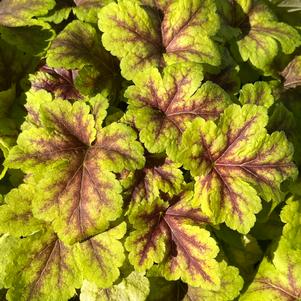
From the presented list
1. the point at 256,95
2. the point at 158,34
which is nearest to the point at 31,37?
the point at 158,34

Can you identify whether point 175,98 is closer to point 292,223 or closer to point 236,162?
point 236,162

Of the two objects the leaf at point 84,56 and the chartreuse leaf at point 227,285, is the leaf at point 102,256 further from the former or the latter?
the leaf at point 84,56

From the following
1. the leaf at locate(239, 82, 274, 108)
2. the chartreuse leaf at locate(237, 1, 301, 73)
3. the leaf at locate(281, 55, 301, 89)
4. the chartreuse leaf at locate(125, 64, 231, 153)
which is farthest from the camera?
the leaf at locate(281, 55, 301, 89)

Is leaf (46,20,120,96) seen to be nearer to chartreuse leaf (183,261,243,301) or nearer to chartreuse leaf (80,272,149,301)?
chartreuse leaf (80,272,149,301)

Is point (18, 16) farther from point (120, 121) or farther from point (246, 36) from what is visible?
point (246, 36)

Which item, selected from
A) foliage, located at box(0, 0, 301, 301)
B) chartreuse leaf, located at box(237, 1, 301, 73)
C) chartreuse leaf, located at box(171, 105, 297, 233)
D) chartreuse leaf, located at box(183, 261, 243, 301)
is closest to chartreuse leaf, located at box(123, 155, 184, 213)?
foliage, located at box(0, 0, 301, 301)
